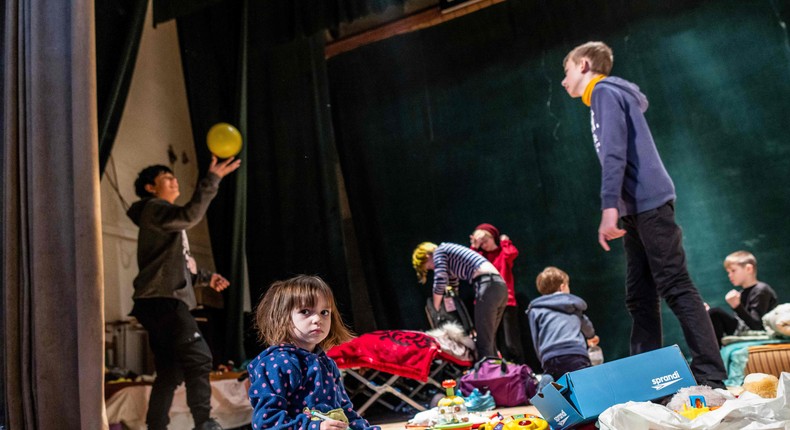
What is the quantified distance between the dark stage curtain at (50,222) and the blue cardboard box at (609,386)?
1.38 m

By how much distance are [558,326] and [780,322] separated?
100cm

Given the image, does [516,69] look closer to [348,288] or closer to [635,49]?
[635,49]

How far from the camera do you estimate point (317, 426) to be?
4.95 feet

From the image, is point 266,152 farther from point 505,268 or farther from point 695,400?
point 695,400

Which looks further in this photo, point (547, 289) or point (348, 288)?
point (348, 288)

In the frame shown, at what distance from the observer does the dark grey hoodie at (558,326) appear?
296 cm

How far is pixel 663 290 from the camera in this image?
7.44 ft

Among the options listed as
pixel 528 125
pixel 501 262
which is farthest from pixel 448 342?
pixel 528 125

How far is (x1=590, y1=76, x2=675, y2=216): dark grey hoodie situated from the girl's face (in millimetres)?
1119

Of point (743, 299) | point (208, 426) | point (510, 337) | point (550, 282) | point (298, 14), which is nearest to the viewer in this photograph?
point (208, 426)

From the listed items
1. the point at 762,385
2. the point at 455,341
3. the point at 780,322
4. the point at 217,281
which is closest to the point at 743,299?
the point at 780,322

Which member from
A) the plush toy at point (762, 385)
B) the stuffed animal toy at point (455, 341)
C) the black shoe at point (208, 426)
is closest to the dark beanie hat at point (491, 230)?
the stuffed animal toy at point (455, 341)

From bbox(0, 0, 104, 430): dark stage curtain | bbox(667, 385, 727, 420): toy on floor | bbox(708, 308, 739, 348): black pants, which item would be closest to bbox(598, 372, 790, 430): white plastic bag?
bbox(667, 385, 727, 420): toy on floor

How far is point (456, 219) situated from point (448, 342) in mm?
1166
